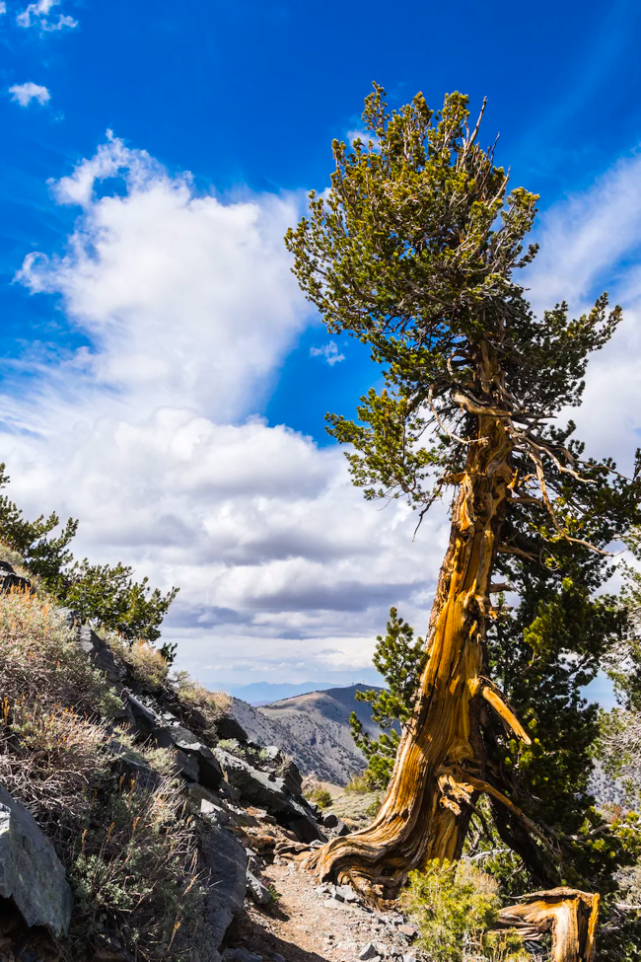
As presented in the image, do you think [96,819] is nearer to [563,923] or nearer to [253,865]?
[253,865]

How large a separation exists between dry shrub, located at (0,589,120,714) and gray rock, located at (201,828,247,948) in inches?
64.7

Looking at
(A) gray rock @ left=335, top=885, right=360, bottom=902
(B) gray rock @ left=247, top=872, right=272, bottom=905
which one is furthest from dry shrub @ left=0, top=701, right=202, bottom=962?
(A) gray rock @ left=335, top=885, right=360, bottom=902

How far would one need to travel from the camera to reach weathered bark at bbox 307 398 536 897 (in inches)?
332

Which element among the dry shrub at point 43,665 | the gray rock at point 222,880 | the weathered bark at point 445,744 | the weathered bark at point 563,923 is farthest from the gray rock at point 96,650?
the weathered bark at point 563,923

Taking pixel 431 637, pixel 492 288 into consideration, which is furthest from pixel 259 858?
pixel 492 288

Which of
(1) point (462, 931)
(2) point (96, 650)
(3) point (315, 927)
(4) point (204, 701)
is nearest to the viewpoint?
(1) point (462, 931)

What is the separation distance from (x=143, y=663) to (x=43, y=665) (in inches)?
258

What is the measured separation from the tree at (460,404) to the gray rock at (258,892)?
2158 millimetres

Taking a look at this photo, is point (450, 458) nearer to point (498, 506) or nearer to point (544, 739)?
point (498, 506)

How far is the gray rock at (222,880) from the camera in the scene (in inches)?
176

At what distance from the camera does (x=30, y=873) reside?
3.15m

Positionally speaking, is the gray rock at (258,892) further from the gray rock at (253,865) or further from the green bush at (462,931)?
the green bush at (462,931)

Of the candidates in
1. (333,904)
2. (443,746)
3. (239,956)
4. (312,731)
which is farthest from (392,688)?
(312,731)

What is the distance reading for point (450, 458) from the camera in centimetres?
1202
